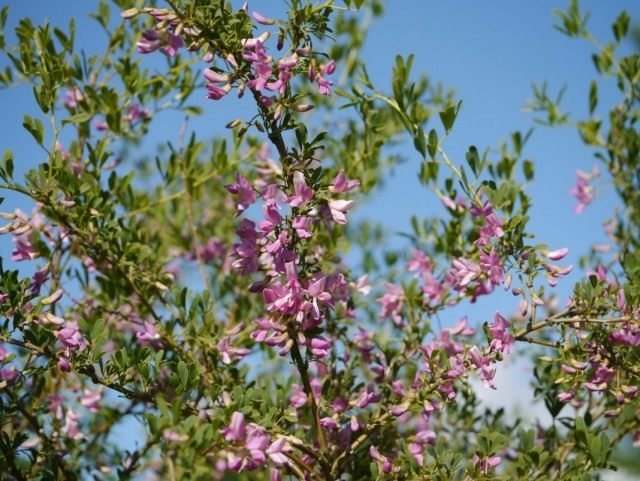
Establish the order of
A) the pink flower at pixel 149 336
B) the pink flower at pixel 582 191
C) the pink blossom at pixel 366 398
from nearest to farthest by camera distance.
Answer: the pink blossom at pixel 366 398
the pink flower at pixel 149 336
the pink flower at pixel 582 191

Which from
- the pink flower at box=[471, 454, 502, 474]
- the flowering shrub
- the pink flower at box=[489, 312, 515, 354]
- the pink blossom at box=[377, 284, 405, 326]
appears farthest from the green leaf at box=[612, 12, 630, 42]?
the pink flower at box=[471, 454, 502, 474]

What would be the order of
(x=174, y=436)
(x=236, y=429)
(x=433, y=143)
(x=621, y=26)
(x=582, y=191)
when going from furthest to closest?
(x=582, y=191), (x=621, y=26), (x=433, y=143), (x=174, y=436), (x=236, y=429)

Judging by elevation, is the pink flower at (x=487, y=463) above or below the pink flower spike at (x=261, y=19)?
below

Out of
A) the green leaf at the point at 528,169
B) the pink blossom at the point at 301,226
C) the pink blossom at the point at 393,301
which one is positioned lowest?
the pink blossom at the point at 301,226

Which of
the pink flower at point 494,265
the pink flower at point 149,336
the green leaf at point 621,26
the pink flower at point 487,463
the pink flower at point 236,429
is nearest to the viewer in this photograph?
the pink flower at point 236,429

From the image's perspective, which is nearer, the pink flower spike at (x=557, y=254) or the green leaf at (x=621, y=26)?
the pink flower spike at (x=557, y=254)

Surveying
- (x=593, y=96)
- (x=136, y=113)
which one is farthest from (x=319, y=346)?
(x=593, y=96)

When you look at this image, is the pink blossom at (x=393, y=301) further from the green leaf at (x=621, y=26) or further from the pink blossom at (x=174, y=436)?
the green leaf at (x=621, y=26)

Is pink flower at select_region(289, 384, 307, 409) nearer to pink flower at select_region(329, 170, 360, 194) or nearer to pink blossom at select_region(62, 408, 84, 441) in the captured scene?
pink flower at select_region(329, 170, 360, 194)

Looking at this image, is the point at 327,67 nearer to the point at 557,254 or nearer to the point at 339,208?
the point at 339,208

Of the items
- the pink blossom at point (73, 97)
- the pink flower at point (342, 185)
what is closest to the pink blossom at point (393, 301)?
the pink flower at point (342, 185)

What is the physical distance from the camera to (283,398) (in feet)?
6.96

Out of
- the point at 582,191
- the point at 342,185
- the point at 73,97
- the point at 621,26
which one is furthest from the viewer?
the point at 582,191

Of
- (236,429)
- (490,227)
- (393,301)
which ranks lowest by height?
(236,429)
